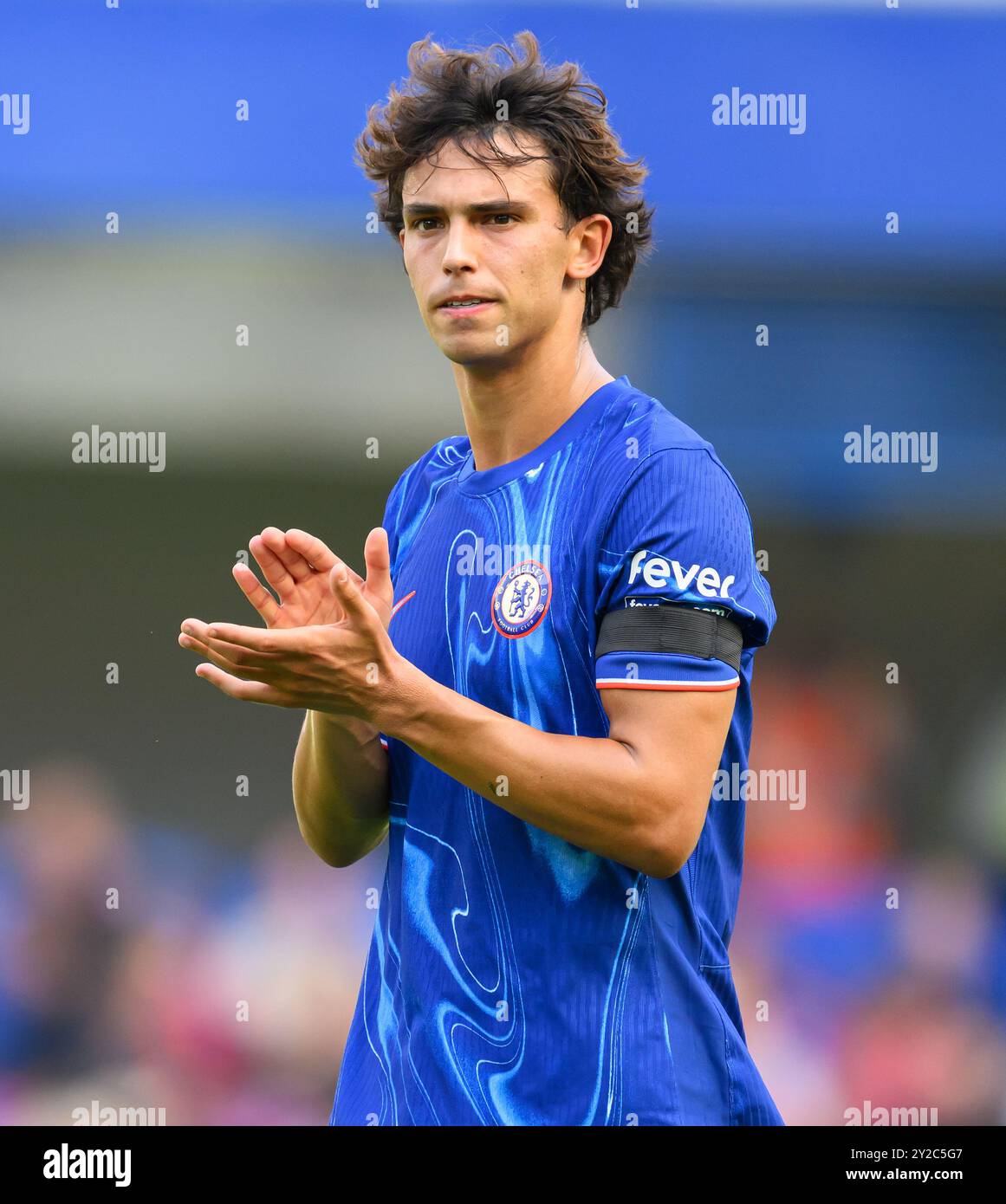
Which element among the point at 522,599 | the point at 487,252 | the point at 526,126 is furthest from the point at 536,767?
the point at 526,126

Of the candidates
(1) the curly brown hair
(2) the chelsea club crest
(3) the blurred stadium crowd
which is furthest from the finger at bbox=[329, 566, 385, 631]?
(3) the blurred stadium crowd

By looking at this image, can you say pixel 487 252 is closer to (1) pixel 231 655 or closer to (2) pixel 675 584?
(2) pixel 675 584

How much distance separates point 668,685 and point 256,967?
13.2ft

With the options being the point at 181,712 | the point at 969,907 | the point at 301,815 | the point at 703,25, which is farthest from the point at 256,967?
the point at 703,25

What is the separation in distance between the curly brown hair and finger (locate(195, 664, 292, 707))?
0.85 metres

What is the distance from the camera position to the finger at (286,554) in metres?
1.89

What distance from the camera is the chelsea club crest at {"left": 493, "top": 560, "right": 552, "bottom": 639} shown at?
2008 millimetres

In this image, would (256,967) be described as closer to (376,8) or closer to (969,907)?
(969,907)

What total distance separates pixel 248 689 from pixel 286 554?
186 millimetres

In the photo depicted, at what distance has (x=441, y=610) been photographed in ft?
7.09

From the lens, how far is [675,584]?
1892 mm

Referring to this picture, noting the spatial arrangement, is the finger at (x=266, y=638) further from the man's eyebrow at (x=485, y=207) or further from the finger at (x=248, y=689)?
the man's eyebrow at (x=485, y=207)

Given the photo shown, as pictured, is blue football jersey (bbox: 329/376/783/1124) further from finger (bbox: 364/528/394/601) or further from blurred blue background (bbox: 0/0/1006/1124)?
blurred blue background (bbox: 0/0/1006/1124)

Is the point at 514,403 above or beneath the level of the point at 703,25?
beneath
